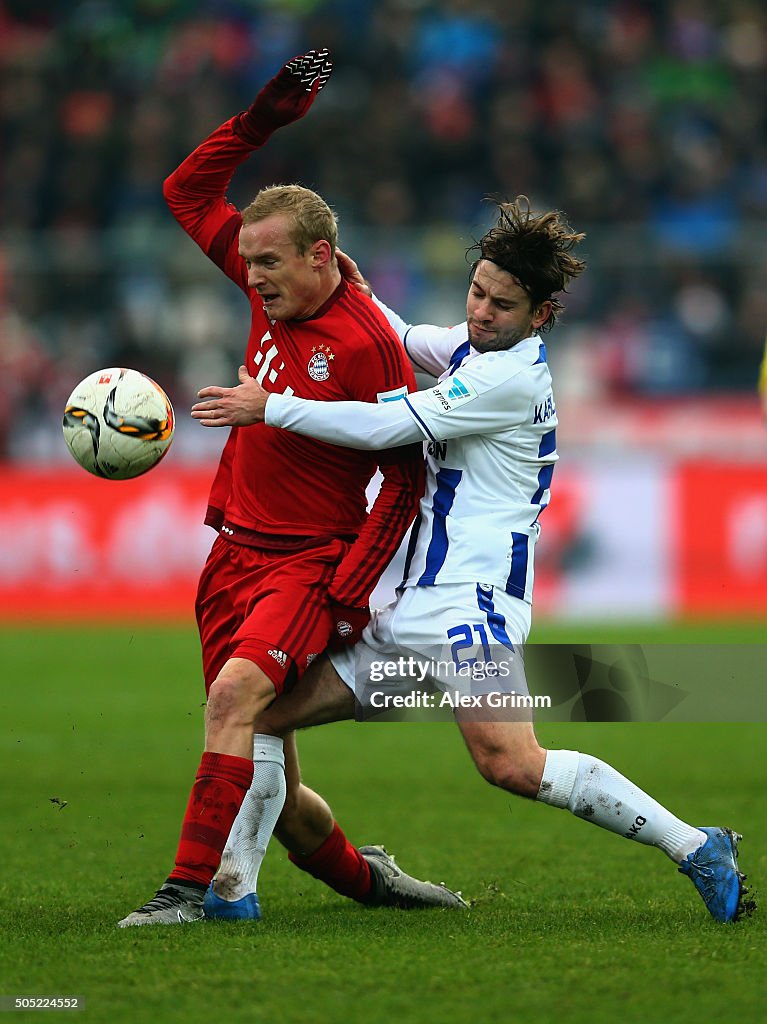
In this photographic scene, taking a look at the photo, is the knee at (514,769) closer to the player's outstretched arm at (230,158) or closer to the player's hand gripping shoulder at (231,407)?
the player's hand gripping shoulder at (231,407)

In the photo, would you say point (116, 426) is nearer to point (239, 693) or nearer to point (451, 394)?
point (239, 693)

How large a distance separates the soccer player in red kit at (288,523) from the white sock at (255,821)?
13mm

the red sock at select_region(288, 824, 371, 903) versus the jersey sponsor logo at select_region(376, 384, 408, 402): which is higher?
the jersey sponsor logo at select_region(376, 384, 408, 402)

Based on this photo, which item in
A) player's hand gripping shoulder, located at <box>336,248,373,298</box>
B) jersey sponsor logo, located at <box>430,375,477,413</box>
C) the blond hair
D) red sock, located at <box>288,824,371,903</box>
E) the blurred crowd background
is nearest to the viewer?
jersey sponsor logo, located at <box>430,375,477,413</box>

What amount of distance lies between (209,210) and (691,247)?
1020 cm

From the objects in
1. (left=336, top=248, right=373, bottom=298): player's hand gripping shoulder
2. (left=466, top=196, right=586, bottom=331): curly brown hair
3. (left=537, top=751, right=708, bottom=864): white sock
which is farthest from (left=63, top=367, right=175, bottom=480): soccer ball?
(left=537, top=751, right=708, bottom=864): white sock

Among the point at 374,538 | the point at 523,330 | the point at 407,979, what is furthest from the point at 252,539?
the point at 407,979

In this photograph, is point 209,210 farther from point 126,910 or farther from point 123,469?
point 126,910

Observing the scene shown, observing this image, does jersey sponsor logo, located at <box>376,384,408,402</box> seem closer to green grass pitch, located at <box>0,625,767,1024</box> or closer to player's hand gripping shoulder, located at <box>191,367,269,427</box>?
player's hand gripping shoulder, located at <box>191,367,269,427</box>

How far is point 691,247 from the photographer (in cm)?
1500

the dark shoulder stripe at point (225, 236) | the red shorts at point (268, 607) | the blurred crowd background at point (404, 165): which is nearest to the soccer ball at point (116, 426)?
the red shorts at point (268, 607)

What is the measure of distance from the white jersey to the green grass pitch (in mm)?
1111

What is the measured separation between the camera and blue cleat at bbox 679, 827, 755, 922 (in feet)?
15.5

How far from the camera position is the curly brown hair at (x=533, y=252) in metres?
4.90
